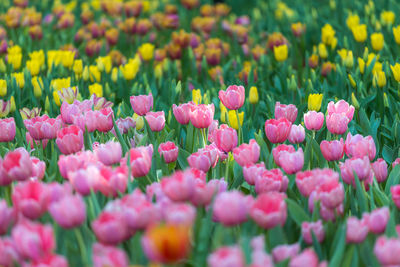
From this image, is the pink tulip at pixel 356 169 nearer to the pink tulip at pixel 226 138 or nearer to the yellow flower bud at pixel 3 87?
the pink tulip at pixel 226 138

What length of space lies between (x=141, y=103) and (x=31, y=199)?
1214 mm

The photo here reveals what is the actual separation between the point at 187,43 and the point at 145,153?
3.48m

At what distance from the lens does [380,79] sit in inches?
130

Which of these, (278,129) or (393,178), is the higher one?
(278,129)

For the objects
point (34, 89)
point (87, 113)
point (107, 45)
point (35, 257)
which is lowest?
point (107, 45)

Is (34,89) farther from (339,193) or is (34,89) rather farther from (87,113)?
(339,193)

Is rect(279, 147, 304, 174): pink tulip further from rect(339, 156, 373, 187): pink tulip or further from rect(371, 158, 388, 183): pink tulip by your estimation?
rect(371, 158, 388, 183): pink tulip

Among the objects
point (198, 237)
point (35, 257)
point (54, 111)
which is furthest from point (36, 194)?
point (54, 111)

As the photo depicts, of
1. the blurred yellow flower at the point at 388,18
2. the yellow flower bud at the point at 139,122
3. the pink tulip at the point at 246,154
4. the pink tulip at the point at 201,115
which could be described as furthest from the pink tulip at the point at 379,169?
the blurred yellow flower at the point at 388,18

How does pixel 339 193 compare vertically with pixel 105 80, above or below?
above

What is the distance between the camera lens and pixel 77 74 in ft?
12.9

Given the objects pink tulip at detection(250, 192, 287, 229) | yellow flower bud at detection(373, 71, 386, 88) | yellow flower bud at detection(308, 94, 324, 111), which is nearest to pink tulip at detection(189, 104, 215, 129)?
yellow flower bud at detection(308, 94, 324, 111)

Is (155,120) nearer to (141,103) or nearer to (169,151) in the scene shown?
(141,103)

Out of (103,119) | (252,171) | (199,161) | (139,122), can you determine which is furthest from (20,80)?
(252,171)
